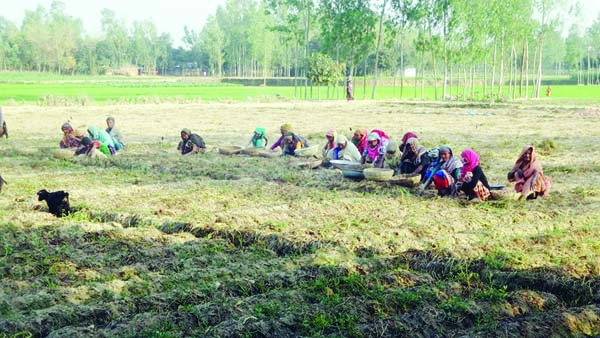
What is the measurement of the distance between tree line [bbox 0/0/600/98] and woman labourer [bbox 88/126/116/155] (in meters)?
30.4

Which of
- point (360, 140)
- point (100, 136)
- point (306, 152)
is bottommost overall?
point (306, 152)

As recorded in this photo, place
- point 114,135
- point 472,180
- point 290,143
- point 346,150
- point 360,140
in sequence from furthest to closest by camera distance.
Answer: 1. point 114,135
2. point 290,143
3. point 360,140
4. point 346,150
5. point 472,180

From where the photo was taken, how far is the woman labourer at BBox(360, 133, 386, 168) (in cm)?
1190

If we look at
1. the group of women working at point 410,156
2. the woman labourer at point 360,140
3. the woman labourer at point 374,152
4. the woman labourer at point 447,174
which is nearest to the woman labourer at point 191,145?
the group of women working at point 410,156

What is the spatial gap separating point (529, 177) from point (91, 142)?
936cm

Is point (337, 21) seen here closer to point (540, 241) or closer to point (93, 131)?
point (93, 131)

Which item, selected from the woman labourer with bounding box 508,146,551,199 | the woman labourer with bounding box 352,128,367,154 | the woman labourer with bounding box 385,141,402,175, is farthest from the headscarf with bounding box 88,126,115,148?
the woman labourer with bounding box 508,146,551,199

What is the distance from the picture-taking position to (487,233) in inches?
309

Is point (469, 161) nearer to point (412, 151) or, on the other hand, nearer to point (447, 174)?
point (447, 174)

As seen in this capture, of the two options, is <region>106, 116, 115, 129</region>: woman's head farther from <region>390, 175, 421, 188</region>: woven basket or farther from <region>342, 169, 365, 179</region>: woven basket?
<region>390, 175, 421, 188</region>: woven basket

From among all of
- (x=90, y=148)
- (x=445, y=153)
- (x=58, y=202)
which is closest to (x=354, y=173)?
(x=445, y=153)

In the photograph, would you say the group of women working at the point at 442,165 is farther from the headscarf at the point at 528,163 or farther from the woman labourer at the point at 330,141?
the woman labourer at the point at 330,141

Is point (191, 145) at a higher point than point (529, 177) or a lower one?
lower

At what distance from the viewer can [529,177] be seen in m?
9.98
